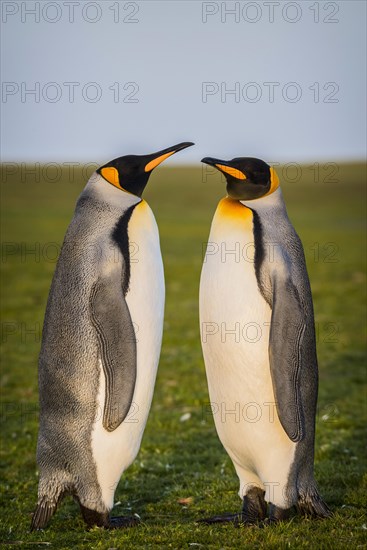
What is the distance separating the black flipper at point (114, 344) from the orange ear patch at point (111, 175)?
59 cm

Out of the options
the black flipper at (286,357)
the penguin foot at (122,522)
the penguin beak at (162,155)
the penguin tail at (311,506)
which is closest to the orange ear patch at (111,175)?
the penguin beak at (162,155)

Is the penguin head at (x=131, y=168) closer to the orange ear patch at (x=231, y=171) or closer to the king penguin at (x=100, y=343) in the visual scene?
the king penguin at (x=100, y=343)

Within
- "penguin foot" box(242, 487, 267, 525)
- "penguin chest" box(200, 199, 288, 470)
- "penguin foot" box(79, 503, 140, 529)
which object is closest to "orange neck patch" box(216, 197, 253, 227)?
"penguin chest" box(200, 199, 288, 470)

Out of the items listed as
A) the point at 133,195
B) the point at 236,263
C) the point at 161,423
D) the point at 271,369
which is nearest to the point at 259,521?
the point at 271,369

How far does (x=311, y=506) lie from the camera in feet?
16.4

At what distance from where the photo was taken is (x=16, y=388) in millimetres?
9938

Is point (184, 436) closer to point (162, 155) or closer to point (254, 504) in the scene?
point (254, 504)

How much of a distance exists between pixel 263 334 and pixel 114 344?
0.89 meters

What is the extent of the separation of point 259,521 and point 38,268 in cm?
1732

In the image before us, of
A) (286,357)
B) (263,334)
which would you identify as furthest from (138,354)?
(286,357)

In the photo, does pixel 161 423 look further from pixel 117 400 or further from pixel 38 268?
pixel 38 268

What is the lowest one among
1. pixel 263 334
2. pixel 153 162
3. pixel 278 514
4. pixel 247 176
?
pixel 278 514

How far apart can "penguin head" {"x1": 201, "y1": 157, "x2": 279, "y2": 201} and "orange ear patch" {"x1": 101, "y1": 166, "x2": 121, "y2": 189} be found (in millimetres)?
557

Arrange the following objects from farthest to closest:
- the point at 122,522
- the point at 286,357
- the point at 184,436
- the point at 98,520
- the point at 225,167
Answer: the point at 184,436, the point at 122,522, the point at 98,520, the point at 225,167, the point at 286,357
